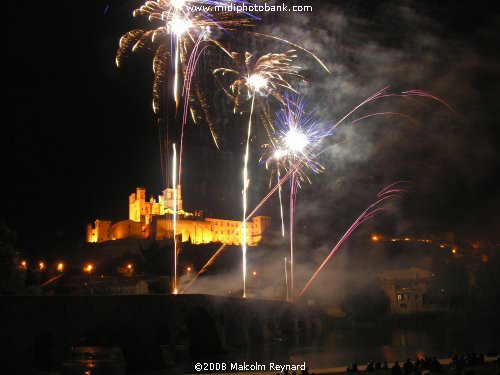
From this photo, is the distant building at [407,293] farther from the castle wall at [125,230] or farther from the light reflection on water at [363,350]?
the castle wall at [125,230]

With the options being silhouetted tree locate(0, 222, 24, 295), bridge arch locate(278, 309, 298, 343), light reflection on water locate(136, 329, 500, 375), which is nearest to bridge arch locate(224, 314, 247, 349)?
light reflection on water locate(136, 329, 500, 375)

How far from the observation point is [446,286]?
76.3 metres

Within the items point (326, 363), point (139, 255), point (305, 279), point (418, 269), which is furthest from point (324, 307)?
point (326, 363)

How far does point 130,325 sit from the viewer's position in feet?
100

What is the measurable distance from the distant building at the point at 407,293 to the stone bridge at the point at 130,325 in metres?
27.4

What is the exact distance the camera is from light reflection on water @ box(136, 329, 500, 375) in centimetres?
3403

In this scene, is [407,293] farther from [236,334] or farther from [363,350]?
[363,350]

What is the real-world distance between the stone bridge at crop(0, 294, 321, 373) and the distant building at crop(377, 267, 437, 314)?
89.9 feet

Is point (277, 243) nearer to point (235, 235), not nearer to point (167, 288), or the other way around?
point (235, 235)

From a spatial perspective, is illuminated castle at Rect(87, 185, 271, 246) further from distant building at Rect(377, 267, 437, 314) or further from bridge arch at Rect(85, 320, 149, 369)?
bridge arch at Rect(85, 320, 149, 369)

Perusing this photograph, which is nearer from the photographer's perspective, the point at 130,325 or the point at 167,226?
the point at 130,325

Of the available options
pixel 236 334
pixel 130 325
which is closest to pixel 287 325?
pixel 236 334

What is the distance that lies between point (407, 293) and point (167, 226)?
159 feet

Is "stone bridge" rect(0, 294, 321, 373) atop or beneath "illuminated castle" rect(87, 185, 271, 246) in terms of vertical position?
beneath
